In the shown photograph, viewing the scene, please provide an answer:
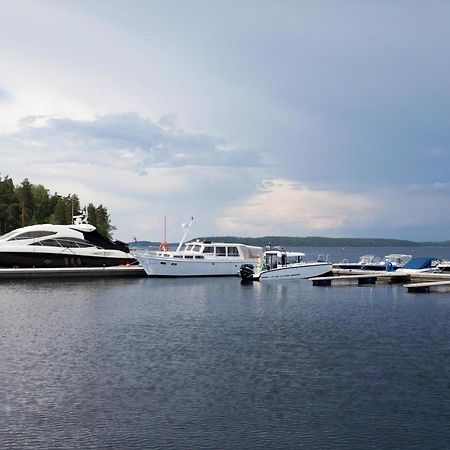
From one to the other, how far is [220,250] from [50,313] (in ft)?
114

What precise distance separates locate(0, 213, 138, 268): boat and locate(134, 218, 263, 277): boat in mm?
6911

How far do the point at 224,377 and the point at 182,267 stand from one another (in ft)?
164

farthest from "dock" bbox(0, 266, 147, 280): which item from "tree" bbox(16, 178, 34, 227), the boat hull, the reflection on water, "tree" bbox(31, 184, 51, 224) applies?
"tree" bbox(31, 184, 51, 224)

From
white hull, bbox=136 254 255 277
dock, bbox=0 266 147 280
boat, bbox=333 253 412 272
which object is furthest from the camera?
boat, bbox=333 253 412 272

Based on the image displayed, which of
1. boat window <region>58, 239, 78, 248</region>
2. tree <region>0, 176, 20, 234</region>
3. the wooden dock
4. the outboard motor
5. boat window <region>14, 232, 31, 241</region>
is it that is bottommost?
the wooden dock

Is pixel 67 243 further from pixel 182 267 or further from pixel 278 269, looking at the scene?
pixel 278 269

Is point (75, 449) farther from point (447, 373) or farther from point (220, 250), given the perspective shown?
point (220, 250)

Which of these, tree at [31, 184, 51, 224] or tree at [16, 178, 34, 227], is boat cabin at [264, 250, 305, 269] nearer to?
tree at [16, 178, 34, 227]

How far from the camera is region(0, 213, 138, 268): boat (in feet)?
242

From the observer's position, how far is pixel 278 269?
226ft

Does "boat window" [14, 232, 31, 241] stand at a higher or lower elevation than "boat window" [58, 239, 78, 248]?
higher

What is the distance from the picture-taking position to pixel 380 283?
232 ft

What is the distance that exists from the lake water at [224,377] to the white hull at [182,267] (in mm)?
A: 25349

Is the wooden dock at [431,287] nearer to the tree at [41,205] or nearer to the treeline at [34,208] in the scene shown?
A: the treeline at [34,208]
